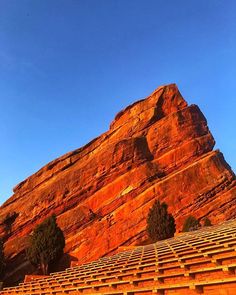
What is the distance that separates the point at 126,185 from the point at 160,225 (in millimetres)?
17423

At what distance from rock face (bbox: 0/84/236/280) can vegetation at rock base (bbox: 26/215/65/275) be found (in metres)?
7.69

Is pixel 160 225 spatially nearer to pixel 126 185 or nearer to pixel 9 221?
pixel 126 185

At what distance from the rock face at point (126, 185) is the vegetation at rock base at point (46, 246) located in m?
7.69

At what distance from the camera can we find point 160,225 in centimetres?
3055

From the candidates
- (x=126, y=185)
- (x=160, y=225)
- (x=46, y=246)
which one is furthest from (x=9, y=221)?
(x=160, y=225)

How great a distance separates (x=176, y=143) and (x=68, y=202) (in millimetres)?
18540

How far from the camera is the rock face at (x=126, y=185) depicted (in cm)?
4284

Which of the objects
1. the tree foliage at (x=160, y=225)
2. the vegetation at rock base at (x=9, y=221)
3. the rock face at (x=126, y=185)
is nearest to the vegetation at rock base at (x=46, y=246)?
the rock face at (x=126, y=185)

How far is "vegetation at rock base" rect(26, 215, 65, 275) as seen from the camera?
30.6 metres

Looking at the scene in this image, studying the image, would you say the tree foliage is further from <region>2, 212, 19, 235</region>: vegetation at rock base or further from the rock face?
<region>2, 212, 19, 235</region>: vegetation at rock base

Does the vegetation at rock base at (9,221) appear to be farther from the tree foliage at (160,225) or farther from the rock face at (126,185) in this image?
the tree foliage at (160,225)

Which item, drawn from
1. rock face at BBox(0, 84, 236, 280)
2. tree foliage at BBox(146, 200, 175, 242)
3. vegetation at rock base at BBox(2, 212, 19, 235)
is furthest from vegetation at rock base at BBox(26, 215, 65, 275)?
vegetation at rock base at BBox(2, 212, 19, 235)

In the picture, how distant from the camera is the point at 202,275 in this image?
822 cm

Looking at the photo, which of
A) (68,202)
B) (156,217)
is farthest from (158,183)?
(156,217)
